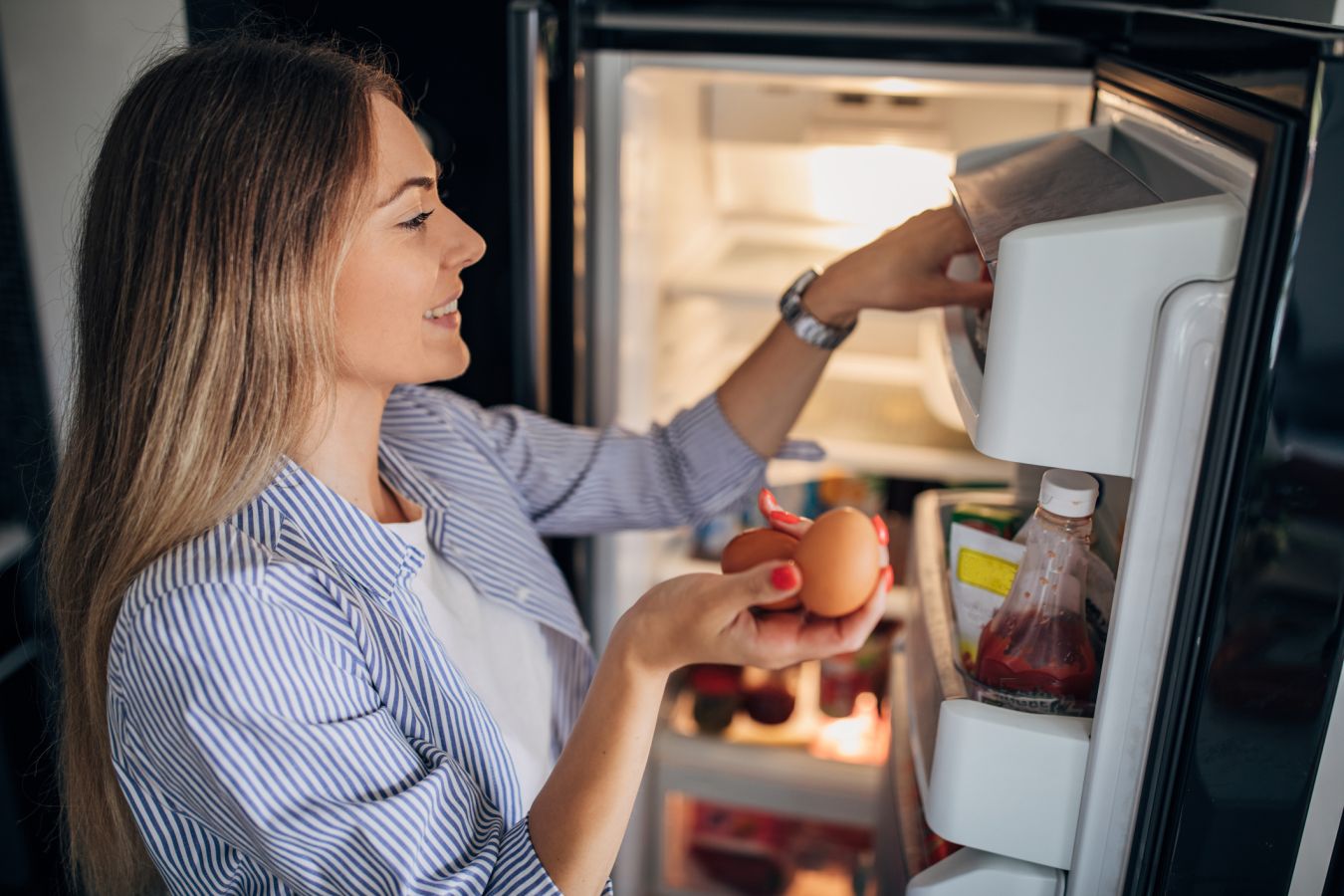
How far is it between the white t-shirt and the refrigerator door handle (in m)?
0.29

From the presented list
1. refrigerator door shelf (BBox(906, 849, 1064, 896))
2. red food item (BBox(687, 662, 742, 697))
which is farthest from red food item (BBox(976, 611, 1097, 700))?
red food item (BBox(687, 662, 742, 697))

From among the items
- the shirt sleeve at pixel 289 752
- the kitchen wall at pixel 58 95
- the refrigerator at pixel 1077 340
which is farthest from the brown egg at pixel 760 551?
the kitchen wall at pixel 58 95

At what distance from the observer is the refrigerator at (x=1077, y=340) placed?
67 centimetres

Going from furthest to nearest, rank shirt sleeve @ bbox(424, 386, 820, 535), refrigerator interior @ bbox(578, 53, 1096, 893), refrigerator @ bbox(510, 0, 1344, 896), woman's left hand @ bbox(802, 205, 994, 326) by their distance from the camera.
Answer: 1. refrigerator interior @ bbox(578, 53, 1096, 893)
2. shirt sleeve @ bbox(424, 386, 820, 535)
3. woman's left hand @ bbox(802, 205, 994, 326)
4. refrigerator @ bbox(510, 0, 1344, 896)

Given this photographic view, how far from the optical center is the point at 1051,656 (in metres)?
0.89

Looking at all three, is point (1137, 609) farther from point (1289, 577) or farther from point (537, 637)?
point (537, 637)

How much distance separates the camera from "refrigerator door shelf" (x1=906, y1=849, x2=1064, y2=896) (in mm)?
893

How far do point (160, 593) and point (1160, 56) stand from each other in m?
0.91

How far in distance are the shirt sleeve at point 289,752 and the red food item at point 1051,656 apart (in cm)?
41

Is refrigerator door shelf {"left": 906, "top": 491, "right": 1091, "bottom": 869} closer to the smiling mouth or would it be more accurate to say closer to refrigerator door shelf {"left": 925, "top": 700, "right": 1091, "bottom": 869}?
refrigerator door shelf {"left": 925, "top": 700, "right": 1091, "bottom": 869}

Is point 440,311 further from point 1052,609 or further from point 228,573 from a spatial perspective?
point 1052,609

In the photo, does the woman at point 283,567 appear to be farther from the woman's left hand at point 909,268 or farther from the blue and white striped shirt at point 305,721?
the woman's left hand at point 909,268

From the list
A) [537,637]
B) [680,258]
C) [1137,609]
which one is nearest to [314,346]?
[537,637]

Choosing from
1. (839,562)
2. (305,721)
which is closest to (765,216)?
(839,562)
